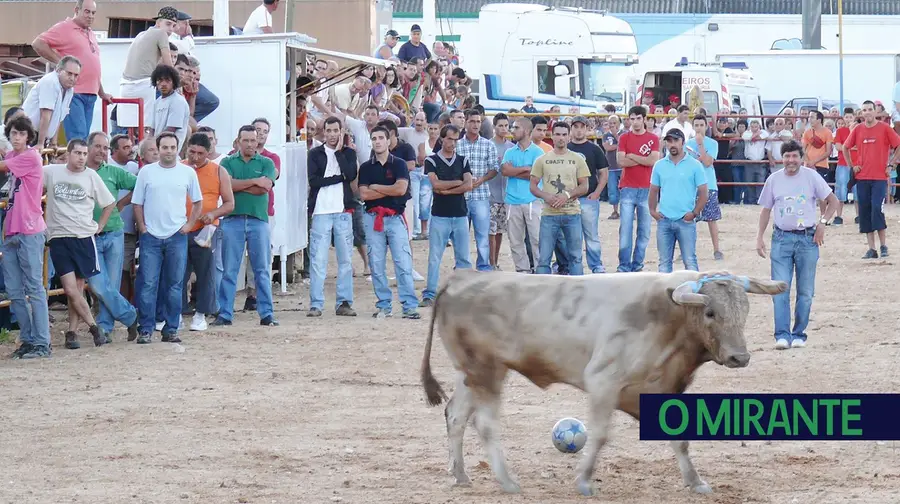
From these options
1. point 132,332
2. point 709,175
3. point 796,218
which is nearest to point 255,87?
point 132,332

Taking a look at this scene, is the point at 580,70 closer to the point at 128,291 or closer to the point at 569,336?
the point at 128,291

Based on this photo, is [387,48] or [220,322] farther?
[387,48]

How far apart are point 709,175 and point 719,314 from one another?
41.7 feet

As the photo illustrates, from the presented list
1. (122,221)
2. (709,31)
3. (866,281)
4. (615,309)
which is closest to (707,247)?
(866,281)

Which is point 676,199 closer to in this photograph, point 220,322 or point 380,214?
point 380,214

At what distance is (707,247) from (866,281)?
4.23 meters

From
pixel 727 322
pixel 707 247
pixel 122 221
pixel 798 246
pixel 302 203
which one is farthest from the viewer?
pixel 707 247

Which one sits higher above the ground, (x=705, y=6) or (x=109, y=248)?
(x=705, y=6)

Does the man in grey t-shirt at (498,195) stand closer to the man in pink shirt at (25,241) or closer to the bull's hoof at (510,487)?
the man in pink shirt at (25,241)

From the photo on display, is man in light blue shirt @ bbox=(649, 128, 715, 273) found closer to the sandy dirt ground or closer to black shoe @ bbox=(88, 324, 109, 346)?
the sandy dirt ground

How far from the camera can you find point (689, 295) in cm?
771

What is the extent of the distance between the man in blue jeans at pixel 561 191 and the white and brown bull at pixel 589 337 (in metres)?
7.51

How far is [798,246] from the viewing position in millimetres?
12633

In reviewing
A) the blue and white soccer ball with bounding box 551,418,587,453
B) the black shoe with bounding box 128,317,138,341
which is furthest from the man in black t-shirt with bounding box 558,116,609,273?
the blue and white soccer ball with bounding box 551,418,587,453
